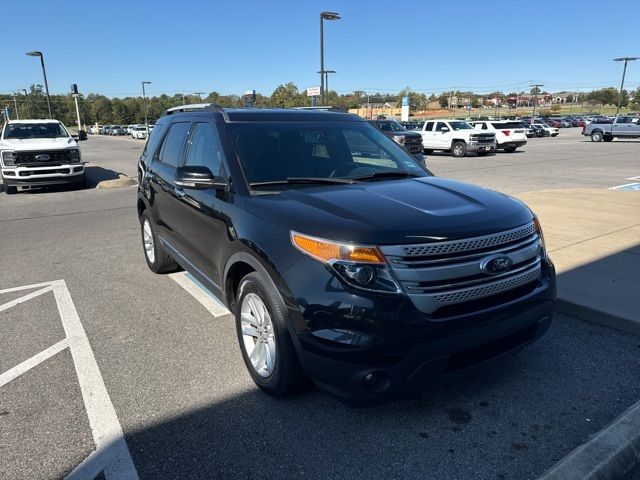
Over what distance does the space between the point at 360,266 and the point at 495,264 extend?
788 mm

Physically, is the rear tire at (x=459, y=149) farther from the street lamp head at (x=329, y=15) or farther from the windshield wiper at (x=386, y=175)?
the windshield wiper at (x=386, y=175)

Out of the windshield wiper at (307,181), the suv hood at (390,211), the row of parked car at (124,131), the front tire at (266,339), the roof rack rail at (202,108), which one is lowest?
the row of parked car at (124,131)

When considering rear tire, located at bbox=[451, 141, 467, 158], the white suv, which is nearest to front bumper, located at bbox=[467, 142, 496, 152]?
rear tire, located at bbox=[451, 141, 467, 158]

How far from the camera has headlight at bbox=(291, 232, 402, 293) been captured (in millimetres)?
2564

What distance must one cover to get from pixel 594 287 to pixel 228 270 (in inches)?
142

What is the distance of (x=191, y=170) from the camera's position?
3.52m

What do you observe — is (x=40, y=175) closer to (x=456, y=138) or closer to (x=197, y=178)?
(x=197, y=178)

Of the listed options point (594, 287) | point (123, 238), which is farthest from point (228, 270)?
point (123, 238)

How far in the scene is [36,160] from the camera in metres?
13.2

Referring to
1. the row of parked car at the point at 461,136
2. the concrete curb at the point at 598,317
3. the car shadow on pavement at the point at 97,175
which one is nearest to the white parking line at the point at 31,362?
the concrete curb at the point at 598,317

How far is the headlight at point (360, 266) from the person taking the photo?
256 centimetres

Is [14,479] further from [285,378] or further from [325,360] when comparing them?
[325,360]

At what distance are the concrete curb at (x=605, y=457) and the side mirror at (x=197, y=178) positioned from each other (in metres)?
2.67

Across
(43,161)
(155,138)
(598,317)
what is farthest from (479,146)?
(598,317)
